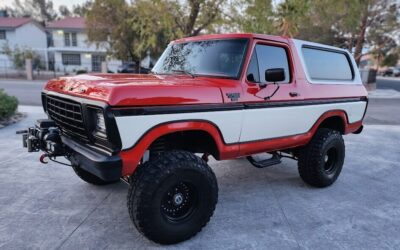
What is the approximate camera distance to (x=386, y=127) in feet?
33.3

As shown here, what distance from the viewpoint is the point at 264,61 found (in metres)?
4.03

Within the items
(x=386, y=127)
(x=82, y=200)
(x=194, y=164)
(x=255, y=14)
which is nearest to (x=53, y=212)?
(x=82, y=200)

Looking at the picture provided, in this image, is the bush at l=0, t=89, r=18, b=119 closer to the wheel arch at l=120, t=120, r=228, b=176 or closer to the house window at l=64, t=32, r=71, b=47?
the wheel arch at l=120, t=120, r=228, b=176

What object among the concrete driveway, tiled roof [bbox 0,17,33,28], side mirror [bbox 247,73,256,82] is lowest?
the concrete driveway

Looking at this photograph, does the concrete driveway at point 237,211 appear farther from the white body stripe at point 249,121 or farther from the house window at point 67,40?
the house window at point 67,40

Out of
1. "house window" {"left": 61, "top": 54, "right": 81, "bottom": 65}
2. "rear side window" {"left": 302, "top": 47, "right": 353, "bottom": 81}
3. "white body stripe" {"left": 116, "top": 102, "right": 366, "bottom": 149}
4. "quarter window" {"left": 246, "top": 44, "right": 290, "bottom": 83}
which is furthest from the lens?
"house window" {"left": 61, "top": 54, "right": 81, "bottom": 65}

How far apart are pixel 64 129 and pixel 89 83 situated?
2.56ft

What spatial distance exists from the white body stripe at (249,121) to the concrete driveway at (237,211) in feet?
3.12

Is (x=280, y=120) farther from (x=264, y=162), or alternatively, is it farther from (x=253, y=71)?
(x=253, y=71)

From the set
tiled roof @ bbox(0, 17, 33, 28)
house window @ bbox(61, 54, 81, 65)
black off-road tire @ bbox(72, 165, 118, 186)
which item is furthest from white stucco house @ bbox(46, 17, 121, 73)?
black off-road tire @ bbox(72, 165, 118, 186)

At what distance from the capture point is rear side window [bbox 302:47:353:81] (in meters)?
4.70

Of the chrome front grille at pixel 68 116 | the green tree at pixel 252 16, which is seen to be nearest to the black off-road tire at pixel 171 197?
the chrome front grille at pixel 68 116

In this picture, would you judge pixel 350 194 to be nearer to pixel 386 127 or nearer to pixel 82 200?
pixel 82 200

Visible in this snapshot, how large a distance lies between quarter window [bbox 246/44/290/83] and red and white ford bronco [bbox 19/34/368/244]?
0.01 m
